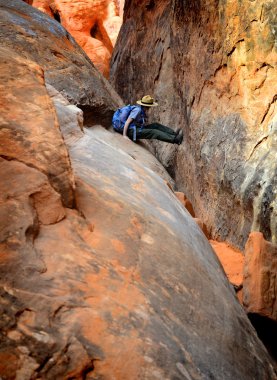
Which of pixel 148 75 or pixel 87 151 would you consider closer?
pixel 87 151

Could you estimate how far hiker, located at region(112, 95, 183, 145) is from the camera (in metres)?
8.76

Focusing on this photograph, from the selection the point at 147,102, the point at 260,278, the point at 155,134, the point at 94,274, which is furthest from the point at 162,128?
the point at 94,274

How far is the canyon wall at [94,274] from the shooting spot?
228cm

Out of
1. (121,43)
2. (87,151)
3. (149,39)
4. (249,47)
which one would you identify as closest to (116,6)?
(121,43)

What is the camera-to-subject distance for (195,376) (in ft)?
8.30

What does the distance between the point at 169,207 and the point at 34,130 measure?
168cm

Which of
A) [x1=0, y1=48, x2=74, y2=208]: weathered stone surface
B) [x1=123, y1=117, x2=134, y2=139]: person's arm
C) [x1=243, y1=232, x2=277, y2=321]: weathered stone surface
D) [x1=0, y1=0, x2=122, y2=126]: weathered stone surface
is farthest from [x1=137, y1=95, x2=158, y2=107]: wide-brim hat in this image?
[x1=0, y1=48, x2=74, y2=208]: weathered stone surface

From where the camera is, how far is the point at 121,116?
879 cm

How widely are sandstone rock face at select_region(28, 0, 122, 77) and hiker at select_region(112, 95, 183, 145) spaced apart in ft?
33.4

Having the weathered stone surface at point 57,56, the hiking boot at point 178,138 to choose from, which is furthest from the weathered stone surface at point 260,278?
the weathered stone surface at point 57,56

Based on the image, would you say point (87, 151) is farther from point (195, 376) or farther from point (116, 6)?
point (116, 6)

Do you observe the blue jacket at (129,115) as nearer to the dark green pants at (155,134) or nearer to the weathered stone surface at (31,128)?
the dark green pants at (155,134)

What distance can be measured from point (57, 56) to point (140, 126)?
2.31 meters

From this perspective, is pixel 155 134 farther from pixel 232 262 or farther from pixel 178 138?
pixel 232 262
